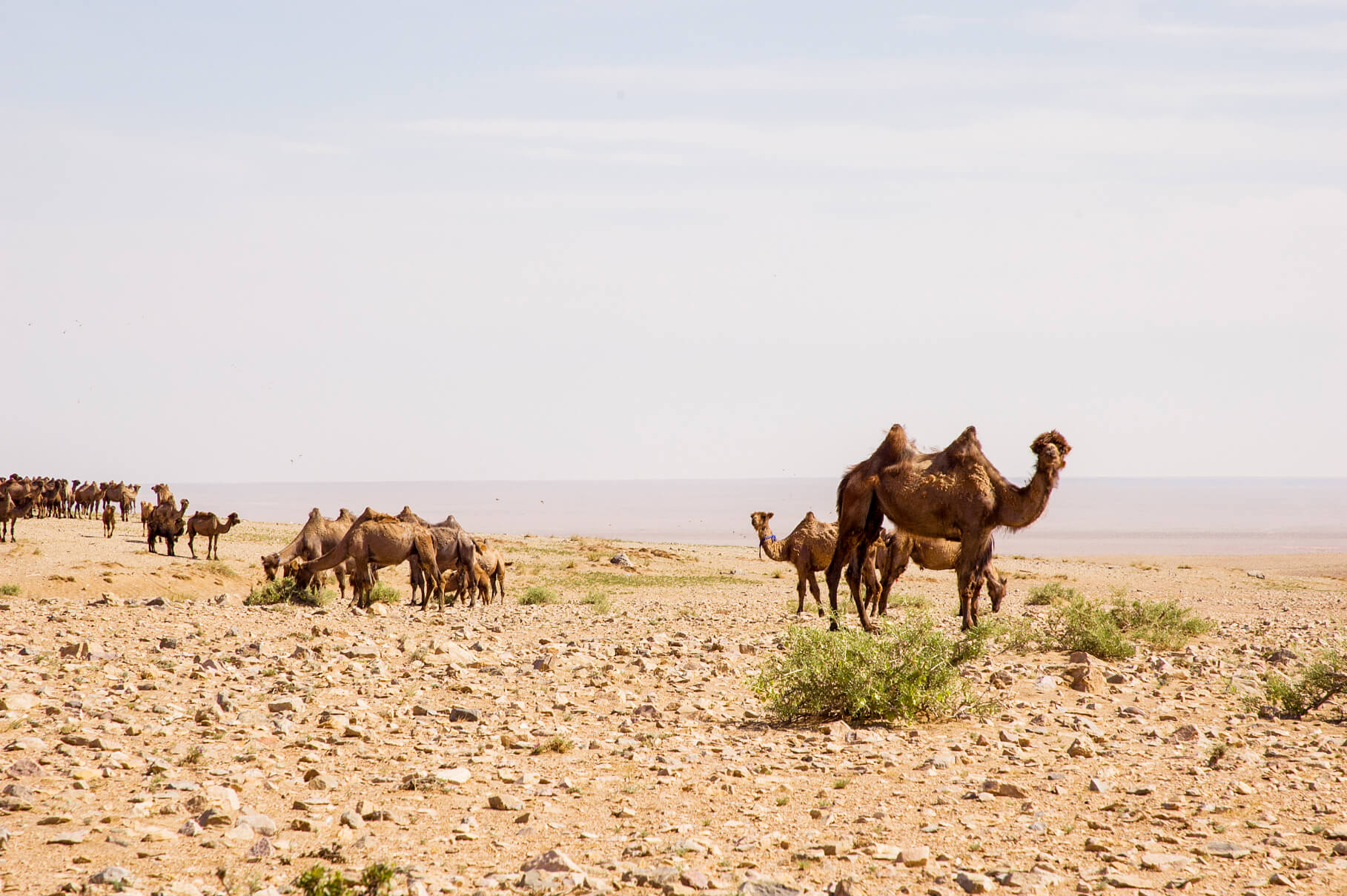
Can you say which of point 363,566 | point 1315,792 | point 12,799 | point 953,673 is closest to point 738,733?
point 953,673

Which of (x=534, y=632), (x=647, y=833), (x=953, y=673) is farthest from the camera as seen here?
(x=534, y=632)

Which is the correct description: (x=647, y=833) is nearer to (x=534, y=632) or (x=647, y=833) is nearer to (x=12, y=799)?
(x=12, y=799)

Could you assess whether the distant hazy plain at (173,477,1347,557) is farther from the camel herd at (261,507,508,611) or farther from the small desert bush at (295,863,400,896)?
the small desert bush at (295,863,400,896)

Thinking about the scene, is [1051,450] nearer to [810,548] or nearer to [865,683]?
[865,683]

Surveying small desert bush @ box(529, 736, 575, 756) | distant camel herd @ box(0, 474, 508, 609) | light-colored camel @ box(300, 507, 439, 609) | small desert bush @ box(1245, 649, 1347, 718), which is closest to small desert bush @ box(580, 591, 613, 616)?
distant camel herd @ box(0, 474, 508, 609)

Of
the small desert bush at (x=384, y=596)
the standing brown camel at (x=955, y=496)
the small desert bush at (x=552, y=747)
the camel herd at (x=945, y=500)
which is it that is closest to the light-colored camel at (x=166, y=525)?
the small desert bush at (x=384, y=596)

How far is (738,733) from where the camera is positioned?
9500 mm

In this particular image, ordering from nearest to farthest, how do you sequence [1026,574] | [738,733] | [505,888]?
[505,888], [738,733], [1026,574]

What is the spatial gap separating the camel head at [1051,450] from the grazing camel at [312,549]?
14.6 metres

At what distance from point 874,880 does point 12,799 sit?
5050 mm

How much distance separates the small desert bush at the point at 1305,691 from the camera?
34.0 feet

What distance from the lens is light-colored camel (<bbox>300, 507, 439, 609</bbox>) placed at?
22031 millimetres

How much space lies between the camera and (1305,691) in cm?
1062

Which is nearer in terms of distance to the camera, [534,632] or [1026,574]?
[534,632]
